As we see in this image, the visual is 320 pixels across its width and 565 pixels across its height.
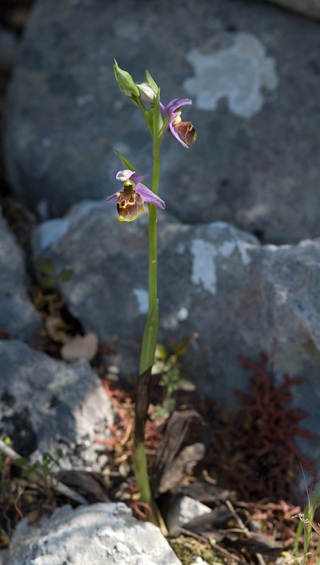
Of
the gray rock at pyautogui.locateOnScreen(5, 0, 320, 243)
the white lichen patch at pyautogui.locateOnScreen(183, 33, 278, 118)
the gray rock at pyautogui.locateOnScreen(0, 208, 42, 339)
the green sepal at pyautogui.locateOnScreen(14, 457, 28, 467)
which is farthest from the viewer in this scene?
the white lichen patch at pyautogui.locateOnScreen(183, 33, 278, 118)

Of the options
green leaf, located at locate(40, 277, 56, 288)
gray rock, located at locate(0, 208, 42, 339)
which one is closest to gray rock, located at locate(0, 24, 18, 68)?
gray rock, located at locate(0, 208, 42, 339)

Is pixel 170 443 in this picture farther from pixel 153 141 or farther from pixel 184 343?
pixel 153 141

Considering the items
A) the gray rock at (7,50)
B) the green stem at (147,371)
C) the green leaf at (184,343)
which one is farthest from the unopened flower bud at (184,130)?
the gray rock at (7,50)

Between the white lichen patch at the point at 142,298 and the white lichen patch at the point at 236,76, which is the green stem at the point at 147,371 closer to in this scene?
the white lichen patch at the point at 142,298

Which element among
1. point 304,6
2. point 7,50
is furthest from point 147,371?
point 7,50

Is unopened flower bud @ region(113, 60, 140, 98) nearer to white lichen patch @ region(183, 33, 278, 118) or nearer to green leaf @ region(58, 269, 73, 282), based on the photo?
green leaf @ region(58, 269, 73, 282)

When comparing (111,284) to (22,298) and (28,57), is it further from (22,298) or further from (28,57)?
(28,57)
